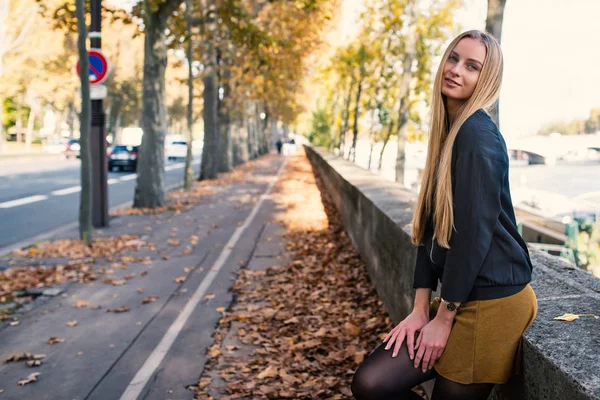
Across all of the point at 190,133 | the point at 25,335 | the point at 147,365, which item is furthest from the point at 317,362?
the point at 190,133

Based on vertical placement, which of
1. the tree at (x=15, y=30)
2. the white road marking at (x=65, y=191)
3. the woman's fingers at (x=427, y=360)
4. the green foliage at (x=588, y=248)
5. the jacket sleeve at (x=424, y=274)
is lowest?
the white road marking at (x=65, y=191)

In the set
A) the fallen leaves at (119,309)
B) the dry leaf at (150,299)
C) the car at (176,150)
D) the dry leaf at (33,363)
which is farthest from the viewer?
the car at (176,150)

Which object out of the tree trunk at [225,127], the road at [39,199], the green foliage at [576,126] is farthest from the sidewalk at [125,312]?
the tree trunk at [225,127]

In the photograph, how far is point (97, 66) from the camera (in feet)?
40.9

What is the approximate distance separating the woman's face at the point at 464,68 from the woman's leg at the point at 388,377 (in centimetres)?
99

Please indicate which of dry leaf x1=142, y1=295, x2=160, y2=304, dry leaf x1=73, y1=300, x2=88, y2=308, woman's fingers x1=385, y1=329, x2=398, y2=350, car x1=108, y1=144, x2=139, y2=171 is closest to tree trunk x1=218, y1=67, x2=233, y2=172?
car x1=108, y1=144, x2=139, y2=171

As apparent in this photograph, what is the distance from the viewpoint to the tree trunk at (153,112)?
51.2 feet

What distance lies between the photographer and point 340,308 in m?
7.04

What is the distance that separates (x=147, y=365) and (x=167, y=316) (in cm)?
156

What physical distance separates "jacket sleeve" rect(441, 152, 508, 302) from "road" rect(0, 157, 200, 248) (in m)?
11.1

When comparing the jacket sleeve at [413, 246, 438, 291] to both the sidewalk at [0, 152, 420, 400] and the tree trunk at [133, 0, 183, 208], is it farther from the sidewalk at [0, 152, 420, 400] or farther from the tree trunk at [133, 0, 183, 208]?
the tree trunk at [133, 0, 183, 208]

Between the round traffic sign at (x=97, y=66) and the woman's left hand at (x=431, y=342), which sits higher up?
the round traffic sign at (x=97, y=66)

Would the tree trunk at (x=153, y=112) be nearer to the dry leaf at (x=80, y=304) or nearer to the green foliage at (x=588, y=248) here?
the dry leaf at (x=80, y=304)

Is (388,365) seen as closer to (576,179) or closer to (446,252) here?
(446,252)
